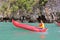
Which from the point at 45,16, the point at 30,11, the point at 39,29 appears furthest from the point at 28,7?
the point at 39,29

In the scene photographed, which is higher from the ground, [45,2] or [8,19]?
[45,2]

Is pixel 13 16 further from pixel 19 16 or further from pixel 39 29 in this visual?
pixel 39 29

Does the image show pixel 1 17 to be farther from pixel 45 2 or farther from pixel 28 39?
pixel 28 39

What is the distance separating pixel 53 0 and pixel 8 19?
12.5 metres

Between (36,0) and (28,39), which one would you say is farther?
(36,0)

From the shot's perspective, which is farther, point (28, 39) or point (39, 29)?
point (39, 29)

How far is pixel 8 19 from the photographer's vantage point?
199 ft

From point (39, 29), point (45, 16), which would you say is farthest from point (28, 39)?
point (45, 16)

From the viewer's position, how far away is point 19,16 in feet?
196

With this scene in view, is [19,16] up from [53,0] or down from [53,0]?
down

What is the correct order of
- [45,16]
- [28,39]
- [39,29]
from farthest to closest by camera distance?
1. [45,16]
2. [39,29]
3. [28,39]

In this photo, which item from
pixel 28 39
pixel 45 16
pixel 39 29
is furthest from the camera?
pixel 45 16

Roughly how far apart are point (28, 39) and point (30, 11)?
3407cm

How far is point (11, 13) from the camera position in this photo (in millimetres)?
60500
